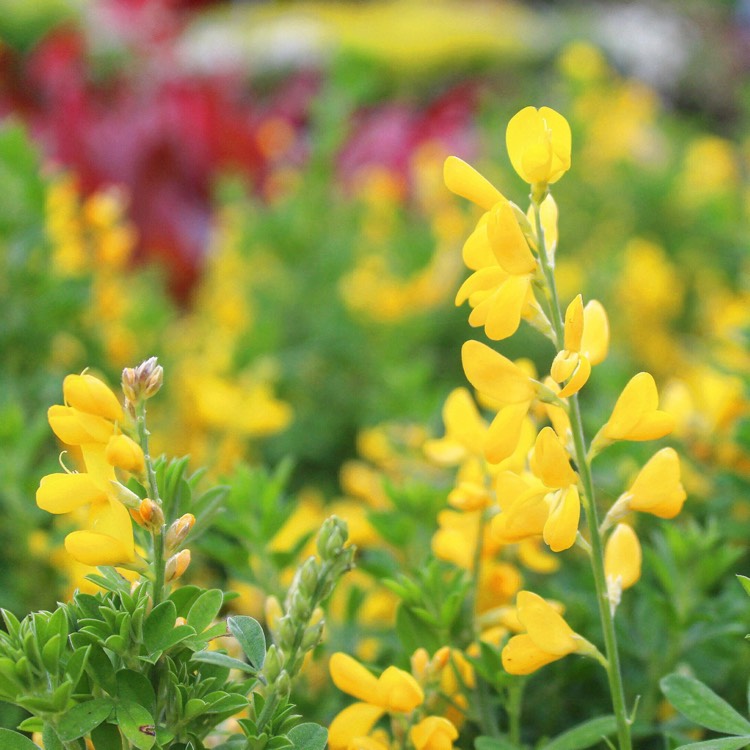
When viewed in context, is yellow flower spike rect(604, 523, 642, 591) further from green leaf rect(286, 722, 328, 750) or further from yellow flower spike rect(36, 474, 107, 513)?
yellow flower spike rect(36, 474, 107, 513)

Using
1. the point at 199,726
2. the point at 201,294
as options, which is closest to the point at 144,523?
the point at 199,726

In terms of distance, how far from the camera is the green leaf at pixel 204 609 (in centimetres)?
54

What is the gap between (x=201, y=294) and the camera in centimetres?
210

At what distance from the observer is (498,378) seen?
554 mm

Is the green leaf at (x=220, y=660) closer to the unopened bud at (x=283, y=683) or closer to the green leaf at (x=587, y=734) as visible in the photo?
the unopened bud at (x=283, y=683)

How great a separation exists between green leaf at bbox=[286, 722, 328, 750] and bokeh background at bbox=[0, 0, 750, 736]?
234mm

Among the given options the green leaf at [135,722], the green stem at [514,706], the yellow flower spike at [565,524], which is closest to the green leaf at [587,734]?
the green stem at [514,706]

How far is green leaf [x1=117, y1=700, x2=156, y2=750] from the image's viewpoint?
494 mm

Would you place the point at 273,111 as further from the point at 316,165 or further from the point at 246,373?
the point at 246,373

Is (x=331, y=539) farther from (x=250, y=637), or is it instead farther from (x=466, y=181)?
(x=466, y=181)

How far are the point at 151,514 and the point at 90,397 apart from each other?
7 centimetres

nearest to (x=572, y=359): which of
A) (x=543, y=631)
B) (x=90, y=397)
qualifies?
(x=543, y=631)

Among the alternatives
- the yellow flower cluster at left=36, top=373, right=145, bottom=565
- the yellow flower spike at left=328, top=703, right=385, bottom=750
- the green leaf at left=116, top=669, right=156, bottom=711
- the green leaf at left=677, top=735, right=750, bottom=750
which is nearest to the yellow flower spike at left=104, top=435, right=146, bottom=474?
the yellow flower cluster at left=36, top=373, right=145, bottom=565

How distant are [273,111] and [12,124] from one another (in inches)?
81.1
